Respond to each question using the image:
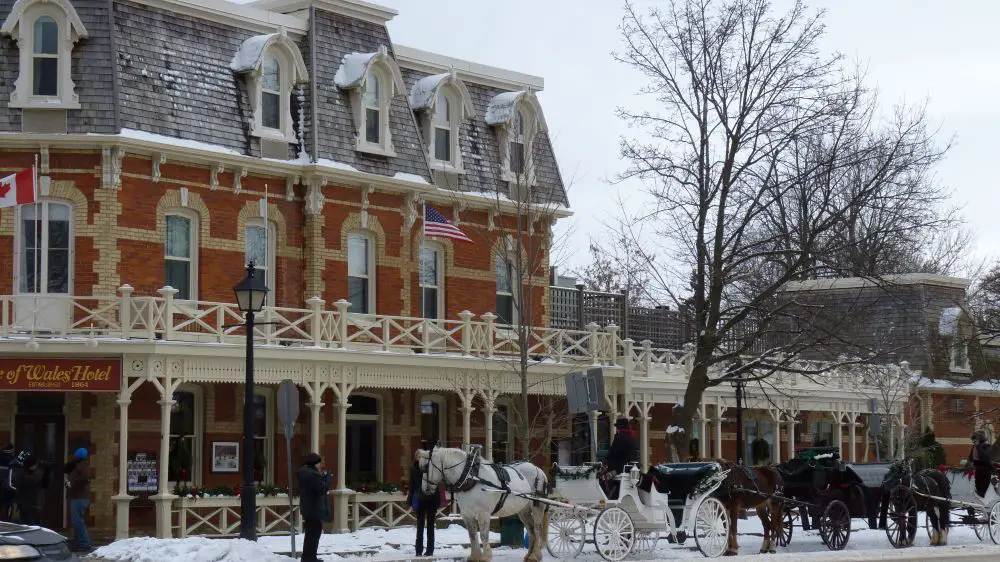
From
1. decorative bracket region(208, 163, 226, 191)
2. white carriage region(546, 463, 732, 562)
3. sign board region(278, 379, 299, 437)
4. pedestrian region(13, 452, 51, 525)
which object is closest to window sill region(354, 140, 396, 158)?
decorative bracket region(208, 163, 226, 191)

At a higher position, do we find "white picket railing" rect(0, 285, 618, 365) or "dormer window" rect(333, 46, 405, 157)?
"dormer window" rect(333, 46, 405, 157)

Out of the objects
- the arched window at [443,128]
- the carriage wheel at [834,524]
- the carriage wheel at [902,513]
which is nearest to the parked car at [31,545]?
the carriage wheel at [834,524]

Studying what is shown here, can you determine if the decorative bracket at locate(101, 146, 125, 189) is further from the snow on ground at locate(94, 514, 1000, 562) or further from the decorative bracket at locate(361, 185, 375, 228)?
the snow on ground at locate(94, 514, 1000, 562)

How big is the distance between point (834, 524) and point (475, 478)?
6.70 m

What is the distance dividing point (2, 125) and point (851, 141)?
54.6ft

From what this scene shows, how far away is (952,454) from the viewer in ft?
164

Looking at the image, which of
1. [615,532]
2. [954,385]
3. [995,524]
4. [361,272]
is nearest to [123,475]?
[361,272]

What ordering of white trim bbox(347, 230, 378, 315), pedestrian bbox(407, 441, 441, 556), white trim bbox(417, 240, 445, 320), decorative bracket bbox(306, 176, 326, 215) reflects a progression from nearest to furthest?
pedestrian bbox(407, 441, 441, 556), decorative bracket bbox(306, 176, 326, 215), white trim bbox(347, 230, 378, 315), white trim bbox(417, 240, 445, 320)

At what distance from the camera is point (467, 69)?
3656cm

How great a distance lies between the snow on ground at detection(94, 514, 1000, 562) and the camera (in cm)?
2045

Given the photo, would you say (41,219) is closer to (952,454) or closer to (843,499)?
(843,499)

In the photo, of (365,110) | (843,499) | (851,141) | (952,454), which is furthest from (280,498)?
(952,454)

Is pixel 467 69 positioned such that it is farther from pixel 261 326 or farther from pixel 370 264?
pixel 261 326

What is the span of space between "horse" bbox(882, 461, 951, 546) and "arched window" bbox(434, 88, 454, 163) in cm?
1364
